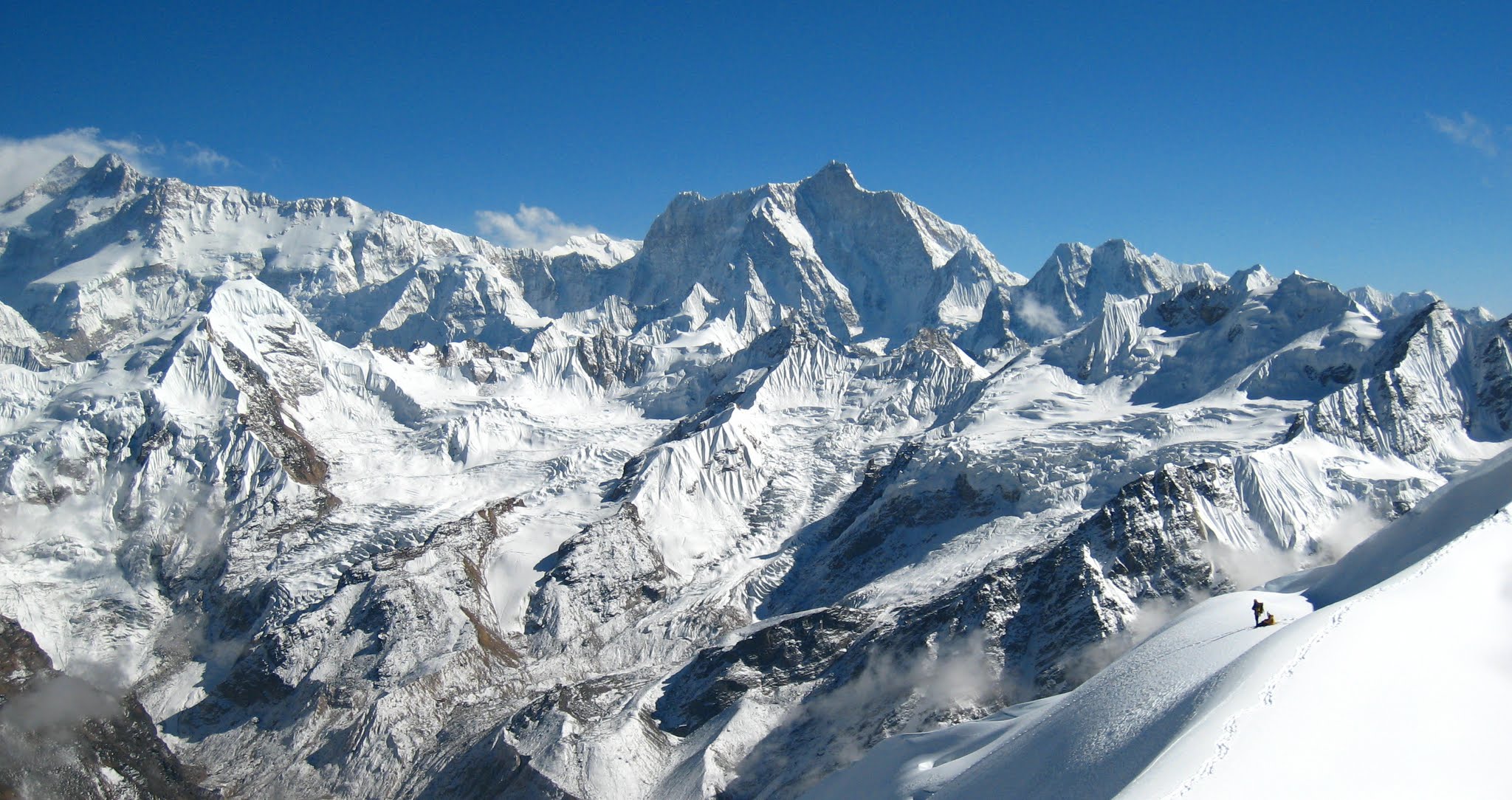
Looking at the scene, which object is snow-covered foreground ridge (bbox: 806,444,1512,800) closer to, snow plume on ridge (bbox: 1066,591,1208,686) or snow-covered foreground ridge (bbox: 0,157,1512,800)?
snow-covered foreground ridge (bbox: 0,157,1512,800)

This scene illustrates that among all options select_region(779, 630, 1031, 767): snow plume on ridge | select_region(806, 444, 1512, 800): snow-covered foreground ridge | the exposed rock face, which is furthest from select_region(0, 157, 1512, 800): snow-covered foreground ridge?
select_region(806, 444, 1512, 800): snow-covered foreground ridge

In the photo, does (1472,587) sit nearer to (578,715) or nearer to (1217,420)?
(578,715)

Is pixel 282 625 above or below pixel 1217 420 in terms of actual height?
above

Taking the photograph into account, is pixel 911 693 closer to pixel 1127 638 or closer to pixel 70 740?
pixel 1127 638

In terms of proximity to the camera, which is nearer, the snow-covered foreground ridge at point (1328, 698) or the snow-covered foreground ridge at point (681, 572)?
the snow-covered foreground ridge at point (1328, 698)

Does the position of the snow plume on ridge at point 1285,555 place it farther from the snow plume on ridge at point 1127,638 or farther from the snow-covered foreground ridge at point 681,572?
the snow plume on ridge at point 1127,638

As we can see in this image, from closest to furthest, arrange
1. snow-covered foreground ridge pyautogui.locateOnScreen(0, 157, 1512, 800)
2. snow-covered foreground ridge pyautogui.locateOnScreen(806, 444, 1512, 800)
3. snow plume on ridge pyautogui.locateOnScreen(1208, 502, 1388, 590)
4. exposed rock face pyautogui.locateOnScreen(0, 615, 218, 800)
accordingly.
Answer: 1. snow-covered foreground ridge pyautogui.locateOnScreen(806, 444, 1512, 800)
2. snow-covered foreground ridge pyautogui.locateOnScreen(0, 157, 1512, 800)
3. exposed rock face pyautogui.locateOnScreen(0, 615, 218, 800)
4. snow plume on ridge pyautogui.locateOnScreen(1208, 502, 1388, 590)

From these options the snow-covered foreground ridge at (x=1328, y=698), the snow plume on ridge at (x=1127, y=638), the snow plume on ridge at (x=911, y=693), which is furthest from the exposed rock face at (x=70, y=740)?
the snow plume on ridge at (x=1127, y=638)

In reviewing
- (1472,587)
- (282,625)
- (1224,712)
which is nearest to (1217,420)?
(1472,587)
